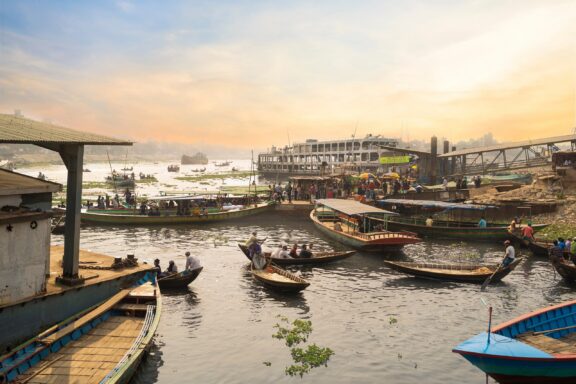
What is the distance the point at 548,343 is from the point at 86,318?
1339 cm

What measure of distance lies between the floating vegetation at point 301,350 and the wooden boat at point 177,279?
6190 mm

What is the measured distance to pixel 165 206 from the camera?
47188 millimetres

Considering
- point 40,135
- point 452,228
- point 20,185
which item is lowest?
point 452,228

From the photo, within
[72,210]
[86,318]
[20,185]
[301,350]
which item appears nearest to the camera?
[20,185]

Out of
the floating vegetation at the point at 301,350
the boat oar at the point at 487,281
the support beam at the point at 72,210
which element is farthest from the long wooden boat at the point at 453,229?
the support beam at the point at 72,210

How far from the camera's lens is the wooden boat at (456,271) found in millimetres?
22859

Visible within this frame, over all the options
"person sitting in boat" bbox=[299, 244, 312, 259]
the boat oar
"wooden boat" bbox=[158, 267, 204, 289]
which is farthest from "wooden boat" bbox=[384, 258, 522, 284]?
"wooden boat" bbox=[158, 267, 204, 289]

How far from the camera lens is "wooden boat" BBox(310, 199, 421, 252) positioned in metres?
29.3

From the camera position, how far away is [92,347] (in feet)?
40.4

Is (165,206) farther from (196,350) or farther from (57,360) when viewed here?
(57,360)

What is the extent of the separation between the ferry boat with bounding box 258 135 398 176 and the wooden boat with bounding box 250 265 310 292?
59731 millimetres

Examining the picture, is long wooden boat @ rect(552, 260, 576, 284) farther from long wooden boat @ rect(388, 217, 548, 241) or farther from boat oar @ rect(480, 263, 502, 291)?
long wooden boat @ rect(388, 217, 548, 241)

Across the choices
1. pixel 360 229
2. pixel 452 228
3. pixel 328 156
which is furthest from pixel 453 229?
pixel 328 156

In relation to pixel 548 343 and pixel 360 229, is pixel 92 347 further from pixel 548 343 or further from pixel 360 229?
pixel 360 229
